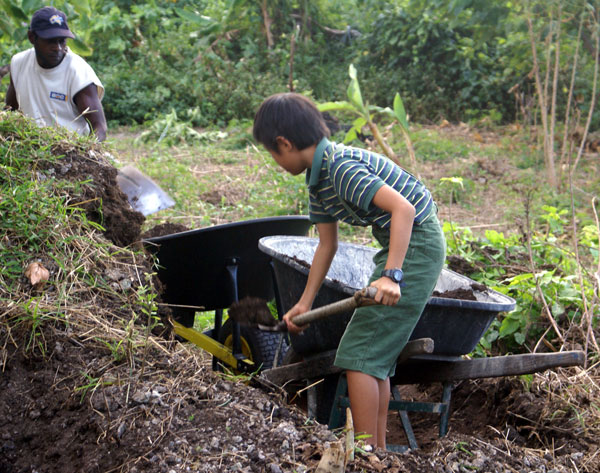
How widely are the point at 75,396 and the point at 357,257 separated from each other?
69.0 inches

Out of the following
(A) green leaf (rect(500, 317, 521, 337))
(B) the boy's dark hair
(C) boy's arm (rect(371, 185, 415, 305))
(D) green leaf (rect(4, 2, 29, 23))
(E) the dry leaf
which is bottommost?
(A) green leaf (rect(500, 317, 521, 337))

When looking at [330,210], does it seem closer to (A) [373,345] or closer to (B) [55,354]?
(A) [373,345]

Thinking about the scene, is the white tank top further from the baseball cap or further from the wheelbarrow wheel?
the wheelbarrow wheel

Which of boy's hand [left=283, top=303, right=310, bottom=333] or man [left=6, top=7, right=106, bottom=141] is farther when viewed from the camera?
man [left=6, top=7, right=106, bottom=141]

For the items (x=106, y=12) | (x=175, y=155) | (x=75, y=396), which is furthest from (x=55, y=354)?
(x=106, y=12)

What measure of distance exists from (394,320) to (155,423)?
970 mm

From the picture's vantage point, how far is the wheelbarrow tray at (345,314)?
8.58 feet

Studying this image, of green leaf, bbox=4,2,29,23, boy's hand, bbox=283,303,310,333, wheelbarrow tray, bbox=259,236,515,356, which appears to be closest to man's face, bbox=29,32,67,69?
green leaf, bbox=4,2,29,23

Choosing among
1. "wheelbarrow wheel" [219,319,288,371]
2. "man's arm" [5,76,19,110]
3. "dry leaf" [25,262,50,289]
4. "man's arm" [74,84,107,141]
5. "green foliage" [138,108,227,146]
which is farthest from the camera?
"green foliage" [138,108,227,146]

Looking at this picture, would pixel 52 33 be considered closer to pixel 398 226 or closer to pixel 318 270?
pixel 318 270

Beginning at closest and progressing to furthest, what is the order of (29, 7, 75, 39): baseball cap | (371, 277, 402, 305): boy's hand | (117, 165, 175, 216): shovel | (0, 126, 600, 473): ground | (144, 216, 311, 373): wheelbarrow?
(0, 126, 600, 473): ground
(371, 277, 402, 305): boy's hand
(144, 216, 311, 373): wheelbarrow
(117, 165, 175, 216): shovel
(29, 7, 75, 39): baseball cap

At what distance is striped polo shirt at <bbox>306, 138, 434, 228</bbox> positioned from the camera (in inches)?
96.0

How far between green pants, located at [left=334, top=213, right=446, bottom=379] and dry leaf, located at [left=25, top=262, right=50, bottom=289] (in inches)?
48.6

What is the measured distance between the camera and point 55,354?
2.49 m
